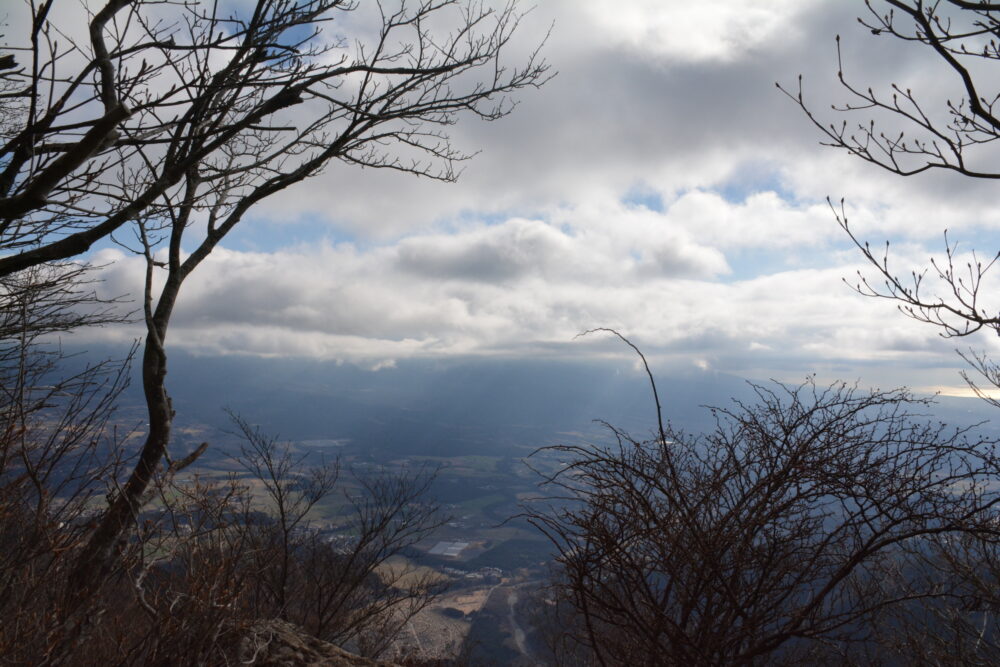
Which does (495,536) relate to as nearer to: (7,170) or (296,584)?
(296,584)

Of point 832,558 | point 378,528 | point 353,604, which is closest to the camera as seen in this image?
point 832,558

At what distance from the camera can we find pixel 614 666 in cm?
392

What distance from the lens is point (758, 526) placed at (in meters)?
3.28

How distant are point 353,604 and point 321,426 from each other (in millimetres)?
158656

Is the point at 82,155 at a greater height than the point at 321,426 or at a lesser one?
greater

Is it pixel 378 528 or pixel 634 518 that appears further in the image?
pixel 378 528

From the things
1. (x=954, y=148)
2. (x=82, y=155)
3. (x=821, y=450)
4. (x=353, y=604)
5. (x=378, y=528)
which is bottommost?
(x=353, y=604)

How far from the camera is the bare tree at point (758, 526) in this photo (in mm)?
3014

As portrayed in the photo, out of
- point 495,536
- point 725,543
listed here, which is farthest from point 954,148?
point 495,536

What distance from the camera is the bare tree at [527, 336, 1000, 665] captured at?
119 inches

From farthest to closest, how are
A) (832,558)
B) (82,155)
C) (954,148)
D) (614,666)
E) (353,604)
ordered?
1. (353,604)
2. (614,666)
3. (832,558)
4. (954,148)
5. (82,155)

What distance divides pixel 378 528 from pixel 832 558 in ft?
31.8

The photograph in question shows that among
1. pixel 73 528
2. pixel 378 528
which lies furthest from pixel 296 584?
pixel 73 528

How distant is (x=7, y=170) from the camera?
2.40 metres
